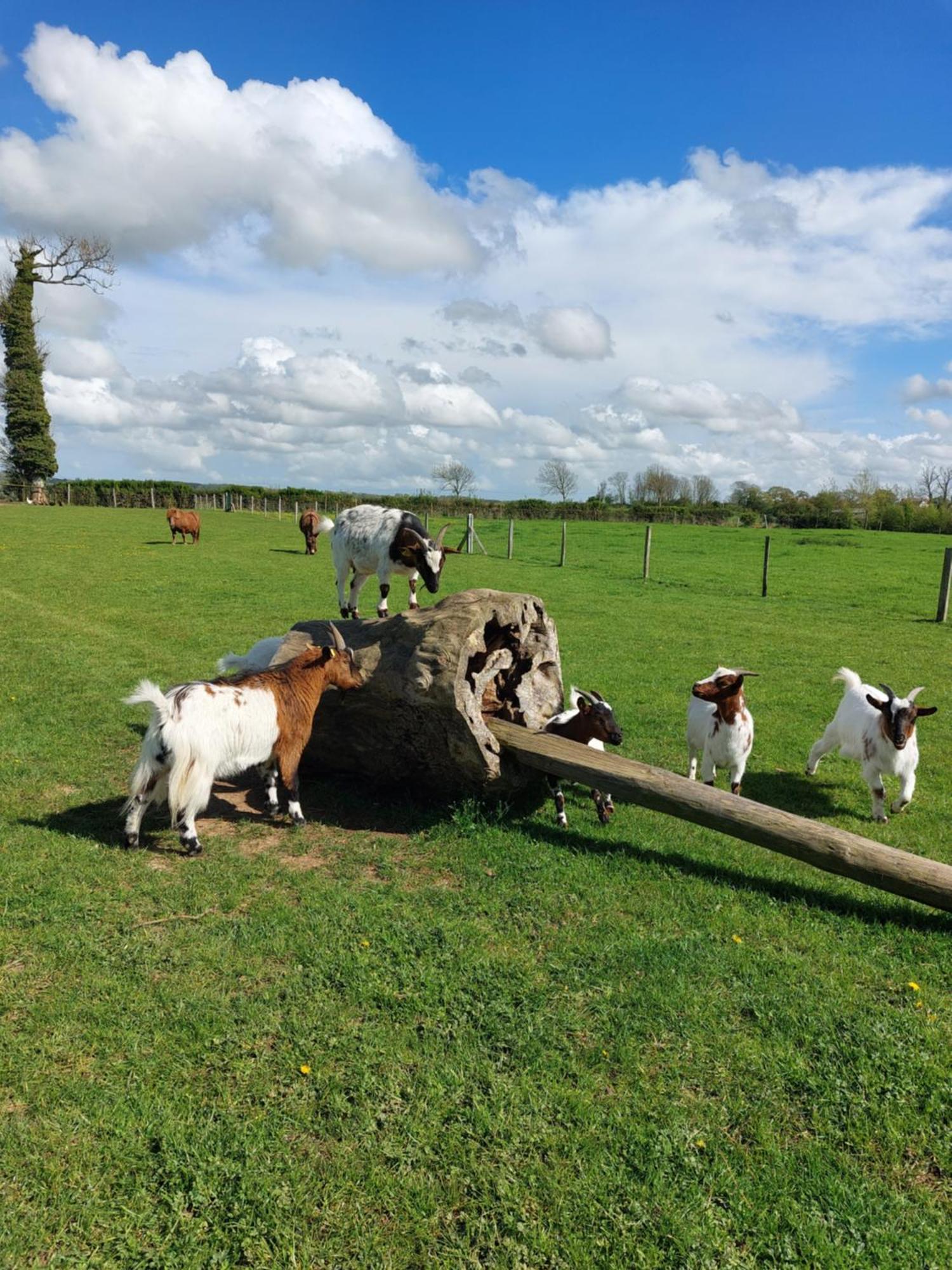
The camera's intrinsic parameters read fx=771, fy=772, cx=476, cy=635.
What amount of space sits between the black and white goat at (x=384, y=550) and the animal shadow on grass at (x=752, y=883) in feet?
12.7

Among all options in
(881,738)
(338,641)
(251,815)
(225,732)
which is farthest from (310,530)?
(881,738)

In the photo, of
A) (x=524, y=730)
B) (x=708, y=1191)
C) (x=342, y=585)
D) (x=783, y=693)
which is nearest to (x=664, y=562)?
(x=783, y=693)

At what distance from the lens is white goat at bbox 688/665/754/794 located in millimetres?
7844

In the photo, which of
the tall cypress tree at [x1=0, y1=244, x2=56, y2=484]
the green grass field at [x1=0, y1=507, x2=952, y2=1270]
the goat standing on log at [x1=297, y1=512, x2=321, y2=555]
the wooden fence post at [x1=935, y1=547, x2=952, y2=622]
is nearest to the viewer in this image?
the green grass field at [x1=0, y1=507, x2=952, y2=1270]

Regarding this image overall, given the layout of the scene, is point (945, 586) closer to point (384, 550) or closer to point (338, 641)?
point (384, 550)

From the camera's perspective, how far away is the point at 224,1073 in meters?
4.05

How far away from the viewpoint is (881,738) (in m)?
8.02

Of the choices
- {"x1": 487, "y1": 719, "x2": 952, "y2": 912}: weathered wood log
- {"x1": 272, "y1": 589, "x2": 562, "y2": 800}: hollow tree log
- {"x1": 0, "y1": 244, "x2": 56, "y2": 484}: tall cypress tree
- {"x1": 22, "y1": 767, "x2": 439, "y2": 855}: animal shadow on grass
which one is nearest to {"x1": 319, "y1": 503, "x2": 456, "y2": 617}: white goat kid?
{"x1": 272, "y1": 589, "x2": 562, "y2": 800}: hollow tree log

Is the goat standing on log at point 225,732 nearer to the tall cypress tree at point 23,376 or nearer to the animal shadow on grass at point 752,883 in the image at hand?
the animal shadow on grass at point 752,883

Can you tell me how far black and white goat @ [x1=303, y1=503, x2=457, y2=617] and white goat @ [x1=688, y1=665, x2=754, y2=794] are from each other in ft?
12.6

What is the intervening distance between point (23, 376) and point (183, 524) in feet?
108

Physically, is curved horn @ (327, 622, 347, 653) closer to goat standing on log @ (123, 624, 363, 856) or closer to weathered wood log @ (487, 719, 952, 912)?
goat standing on log @ (123, 624, 363, 856)

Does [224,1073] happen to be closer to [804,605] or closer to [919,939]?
[919,939]

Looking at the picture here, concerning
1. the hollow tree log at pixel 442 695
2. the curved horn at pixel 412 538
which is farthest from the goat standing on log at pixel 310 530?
the hollow tree log at pixel 442 695
